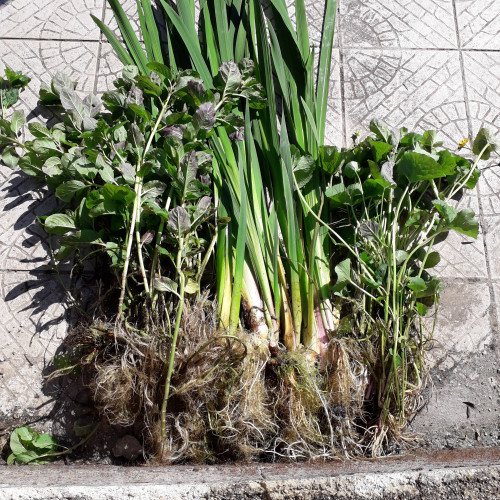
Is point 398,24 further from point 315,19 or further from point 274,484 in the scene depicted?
point 274,484

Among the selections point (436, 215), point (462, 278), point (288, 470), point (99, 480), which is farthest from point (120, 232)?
point (462, 278)

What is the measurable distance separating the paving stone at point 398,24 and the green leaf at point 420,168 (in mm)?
692

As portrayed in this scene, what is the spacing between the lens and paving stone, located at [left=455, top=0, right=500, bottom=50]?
1.99m

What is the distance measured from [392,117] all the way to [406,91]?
124 mm

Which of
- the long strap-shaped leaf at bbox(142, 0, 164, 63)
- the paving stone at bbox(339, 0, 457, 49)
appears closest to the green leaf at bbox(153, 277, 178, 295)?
the long strap-shaped leaf at bbox(142, 0, 164, 63)

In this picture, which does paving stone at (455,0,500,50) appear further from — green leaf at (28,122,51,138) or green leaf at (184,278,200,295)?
green leaf at (28,122,51,138)

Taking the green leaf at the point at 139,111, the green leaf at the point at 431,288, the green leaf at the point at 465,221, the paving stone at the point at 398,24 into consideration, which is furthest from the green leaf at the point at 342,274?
the paving stone at the point at 398,24

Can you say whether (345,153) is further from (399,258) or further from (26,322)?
(26,322)

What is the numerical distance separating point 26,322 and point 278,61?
1.10 metres

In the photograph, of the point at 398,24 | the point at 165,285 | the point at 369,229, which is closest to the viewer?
the point at 165,285

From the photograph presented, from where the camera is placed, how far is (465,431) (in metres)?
1.58

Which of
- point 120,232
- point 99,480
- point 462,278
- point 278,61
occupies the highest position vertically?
point 278,61

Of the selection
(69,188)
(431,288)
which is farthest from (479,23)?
(69,188)

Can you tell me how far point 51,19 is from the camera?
1969 millimetres
